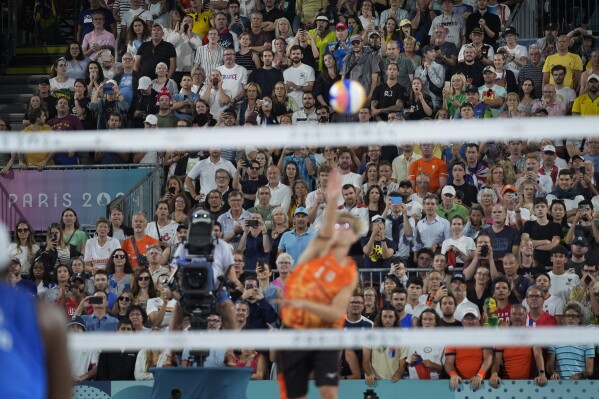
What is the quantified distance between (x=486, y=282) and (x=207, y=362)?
353 cm

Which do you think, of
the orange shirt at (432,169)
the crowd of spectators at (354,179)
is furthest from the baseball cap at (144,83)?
the orange shirt at (432,169)

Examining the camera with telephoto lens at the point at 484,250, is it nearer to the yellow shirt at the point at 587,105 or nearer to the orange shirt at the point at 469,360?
the orange shirt at the point at 469,360

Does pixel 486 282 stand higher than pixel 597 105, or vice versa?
pixel 597 105

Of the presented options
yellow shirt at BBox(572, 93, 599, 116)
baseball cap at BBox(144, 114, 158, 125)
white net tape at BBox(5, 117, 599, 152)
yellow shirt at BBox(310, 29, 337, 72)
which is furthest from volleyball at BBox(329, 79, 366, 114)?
yellow shirt at BBox(310, 29, 337, 72)

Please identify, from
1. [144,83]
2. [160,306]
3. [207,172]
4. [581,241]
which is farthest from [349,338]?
[144,83]

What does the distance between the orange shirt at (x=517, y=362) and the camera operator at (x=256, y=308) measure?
8.70 feet

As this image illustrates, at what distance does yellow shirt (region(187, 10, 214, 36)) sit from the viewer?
19688mm

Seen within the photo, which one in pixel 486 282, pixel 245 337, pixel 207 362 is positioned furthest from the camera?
pixel 486 282

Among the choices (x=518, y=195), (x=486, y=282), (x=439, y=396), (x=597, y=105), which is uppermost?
(x=597, y=105)

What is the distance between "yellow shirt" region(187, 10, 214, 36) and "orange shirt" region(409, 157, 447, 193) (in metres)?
5.24

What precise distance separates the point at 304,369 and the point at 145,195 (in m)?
8.93

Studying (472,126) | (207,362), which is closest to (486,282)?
(207,362)

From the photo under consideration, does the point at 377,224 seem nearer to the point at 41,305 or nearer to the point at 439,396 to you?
the point at 439,396

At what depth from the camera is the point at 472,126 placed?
7234 millimetres
